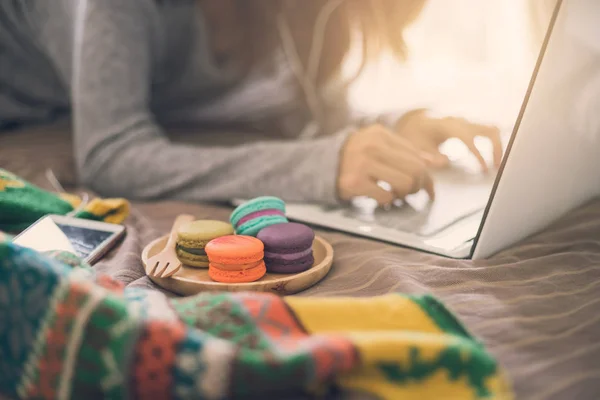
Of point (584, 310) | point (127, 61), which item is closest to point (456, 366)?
point (584, 310)

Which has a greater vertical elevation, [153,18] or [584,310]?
[153,18]

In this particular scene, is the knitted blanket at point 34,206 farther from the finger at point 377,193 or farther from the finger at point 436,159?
the finger at point 436,159

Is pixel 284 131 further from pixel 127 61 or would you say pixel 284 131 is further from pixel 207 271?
pixel 207 271

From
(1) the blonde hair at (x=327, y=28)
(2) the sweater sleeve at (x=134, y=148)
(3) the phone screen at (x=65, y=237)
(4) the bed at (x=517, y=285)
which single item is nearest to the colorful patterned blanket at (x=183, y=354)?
(4) the bed at (x=517, y=285)

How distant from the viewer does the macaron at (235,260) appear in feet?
1.88

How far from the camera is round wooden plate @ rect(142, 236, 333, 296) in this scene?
1.85 feet

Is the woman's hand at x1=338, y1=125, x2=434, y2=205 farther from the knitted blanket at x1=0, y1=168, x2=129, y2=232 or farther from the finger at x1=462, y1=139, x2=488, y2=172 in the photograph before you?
the knitted blanket at x1=0, y1=168, x2=129, y2=232

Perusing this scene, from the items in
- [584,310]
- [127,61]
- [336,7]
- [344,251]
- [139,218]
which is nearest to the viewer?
[584,310]

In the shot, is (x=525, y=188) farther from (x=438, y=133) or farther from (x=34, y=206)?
(x=34, y=206)

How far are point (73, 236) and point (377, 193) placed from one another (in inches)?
17.2

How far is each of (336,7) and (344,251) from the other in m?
0.72

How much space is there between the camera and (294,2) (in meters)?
1.25

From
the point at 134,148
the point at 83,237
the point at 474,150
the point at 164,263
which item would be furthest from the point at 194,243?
the point at 474,150

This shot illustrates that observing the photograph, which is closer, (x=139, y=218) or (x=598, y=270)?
(x=598, y=270)
